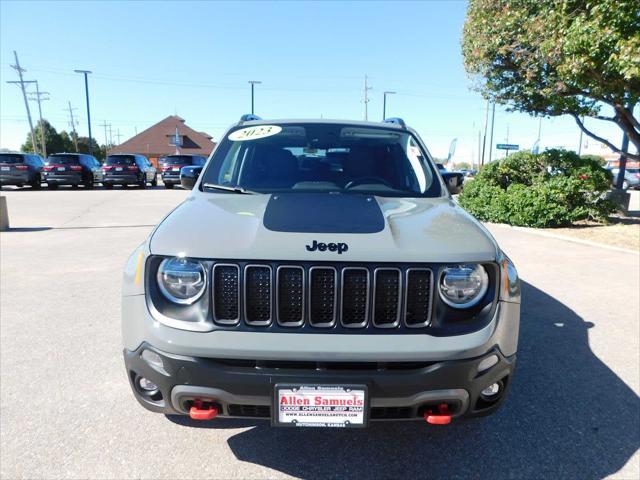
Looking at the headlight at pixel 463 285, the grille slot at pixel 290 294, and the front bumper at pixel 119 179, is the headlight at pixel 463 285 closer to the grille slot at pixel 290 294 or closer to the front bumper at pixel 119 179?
the grille slot at pixel 290 294

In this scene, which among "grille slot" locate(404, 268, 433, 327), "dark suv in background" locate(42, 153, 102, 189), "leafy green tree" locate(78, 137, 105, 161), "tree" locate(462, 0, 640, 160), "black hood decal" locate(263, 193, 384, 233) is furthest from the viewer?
"leafy green tree" locate(78, 137, 105, 161)

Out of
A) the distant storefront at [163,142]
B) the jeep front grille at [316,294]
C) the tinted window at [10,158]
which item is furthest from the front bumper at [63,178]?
the distant storefront at [163,142]

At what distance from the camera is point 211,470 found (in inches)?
89.7

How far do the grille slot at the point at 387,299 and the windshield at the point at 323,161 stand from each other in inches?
43.9

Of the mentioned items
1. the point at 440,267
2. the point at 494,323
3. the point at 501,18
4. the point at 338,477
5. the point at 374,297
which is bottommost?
the point at 338,477

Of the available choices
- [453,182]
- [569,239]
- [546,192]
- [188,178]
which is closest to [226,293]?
[188,178]

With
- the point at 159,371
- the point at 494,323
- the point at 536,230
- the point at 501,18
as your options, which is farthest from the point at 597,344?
the point at 501,18

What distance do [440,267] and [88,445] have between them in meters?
2.14

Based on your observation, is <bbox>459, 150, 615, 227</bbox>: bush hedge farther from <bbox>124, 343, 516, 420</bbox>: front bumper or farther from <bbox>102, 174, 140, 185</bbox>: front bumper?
<bbox>102, 174, 140, 185</bbox>: front bumper

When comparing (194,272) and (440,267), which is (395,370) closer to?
(440,267)

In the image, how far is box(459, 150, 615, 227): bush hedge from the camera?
34.2ft

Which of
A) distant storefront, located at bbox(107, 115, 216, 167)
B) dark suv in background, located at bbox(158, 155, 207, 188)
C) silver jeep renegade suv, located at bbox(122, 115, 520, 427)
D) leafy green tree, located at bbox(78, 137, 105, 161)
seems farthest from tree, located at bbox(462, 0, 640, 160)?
leafy green tree, located at bbox(78, 137, 105, 161)

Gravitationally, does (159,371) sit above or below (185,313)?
below

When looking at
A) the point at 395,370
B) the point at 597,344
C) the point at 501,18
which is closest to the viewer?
the point at 395,370
